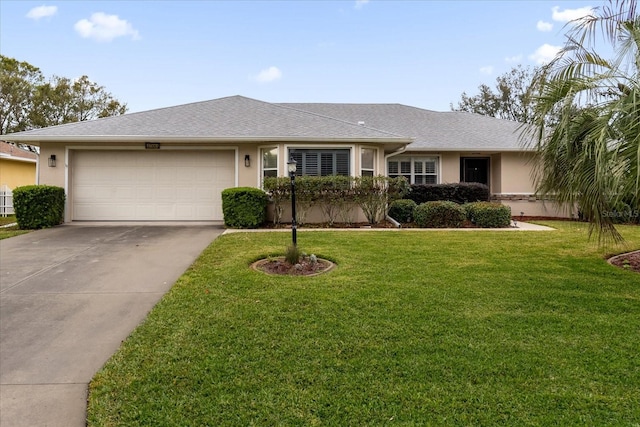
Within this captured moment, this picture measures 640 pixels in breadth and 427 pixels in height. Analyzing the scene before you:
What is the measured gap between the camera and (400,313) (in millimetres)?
4008

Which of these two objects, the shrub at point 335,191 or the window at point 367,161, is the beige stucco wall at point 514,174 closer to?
the window at point 367,161

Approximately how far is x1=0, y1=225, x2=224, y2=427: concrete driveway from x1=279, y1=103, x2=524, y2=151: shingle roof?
10005 millimetres

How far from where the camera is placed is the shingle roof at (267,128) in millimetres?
10930

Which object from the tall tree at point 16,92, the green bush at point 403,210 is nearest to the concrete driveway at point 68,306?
the green bush at point 403,210

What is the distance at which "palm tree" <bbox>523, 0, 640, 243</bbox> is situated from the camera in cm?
435

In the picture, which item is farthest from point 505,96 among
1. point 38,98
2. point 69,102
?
point 38,98

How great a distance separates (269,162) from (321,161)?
63.1 inches

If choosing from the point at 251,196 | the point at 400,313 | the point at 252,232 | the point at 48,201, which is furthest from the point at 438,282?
the point at 48,201

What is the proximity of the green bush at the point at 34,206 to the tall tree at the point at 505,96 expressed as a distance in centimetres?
3261

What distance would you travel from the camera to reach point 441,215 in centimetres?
1077

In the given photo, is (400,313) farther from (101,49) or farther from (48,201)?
(101,49)

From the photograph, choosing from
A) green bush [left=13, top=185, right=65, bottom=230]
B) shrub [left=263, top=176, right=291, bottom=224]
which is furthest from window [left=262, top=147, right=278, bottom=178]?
green bush [left=13, top=185, right=65, bottom=230]

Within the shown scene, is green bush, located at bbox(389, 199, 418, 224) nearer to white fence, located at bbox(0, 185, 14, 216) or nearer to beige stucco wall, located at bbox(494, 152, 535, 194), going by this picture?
beige stucco wall, located at bbox(494, 152, 535, 194)

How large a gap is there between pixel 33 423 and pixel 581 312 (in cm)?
497
